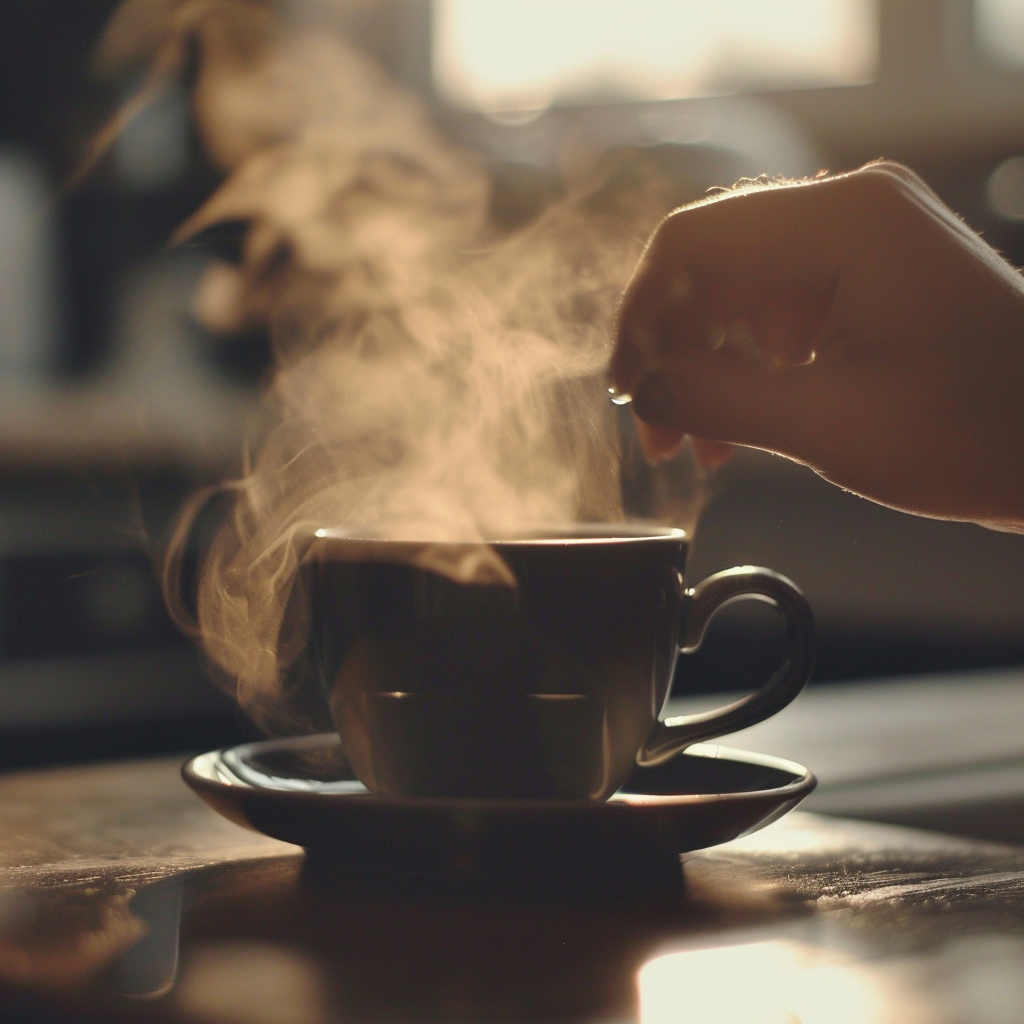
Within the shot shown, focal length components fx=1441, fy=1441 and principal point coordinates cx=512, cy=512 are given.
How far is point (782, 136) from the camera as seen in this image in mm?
3463

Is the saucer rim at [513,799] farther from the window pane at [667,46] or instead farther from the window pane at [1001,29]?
the window pane at [1001,29]

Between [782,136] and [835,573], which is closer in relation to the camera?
[835,573]

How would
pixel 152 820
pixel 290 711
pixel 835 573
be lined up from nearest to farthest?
pixel 152 820 → pixel 290 711 → pixel 835 573

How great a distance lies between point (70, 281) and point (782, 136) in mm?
1767

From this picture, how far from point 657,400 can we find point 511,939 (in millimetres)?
282

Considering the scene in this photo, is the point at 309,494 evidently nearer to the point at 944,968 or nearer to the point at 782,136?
the point at 944,968

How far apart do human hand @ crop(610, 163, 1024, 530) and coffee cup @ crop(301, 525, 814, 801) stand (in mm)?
83

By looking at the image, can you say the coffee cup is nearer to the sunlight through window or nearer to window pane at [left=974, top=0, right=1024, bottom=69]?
the sunlight through window

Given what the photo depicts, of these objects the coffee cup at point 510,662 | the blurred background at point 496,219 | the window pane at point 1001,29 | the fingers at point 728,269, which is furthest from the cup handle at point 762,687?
the window pane at point 1001,29

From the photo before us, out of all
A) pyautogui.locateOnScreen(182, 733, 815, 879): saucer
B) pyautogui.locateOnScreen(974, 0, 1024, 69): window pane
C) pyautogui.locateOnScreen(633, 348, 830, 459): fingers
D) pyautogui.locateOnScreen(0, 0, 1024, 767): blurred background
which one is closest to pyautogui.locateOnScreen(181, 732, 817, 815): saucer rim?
pyautogui.locateOnScreen(182, 733, 815, 879): saucer

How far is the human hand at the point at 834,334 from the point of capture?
0.66m

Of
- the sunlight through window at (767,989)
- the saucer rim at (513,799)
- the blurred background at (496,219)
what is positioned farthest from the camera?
the blurred background at (496,219)

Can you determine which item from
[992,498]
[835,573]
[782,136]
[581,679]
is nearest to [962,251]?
[992,498]

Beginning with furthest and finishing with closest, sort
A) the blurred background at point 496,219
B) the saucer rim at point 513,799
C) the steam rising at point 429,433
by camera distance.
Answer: the blurred background at point 496,219 < the steam rising at point 429,433 < the saucer rim at point 513,799
